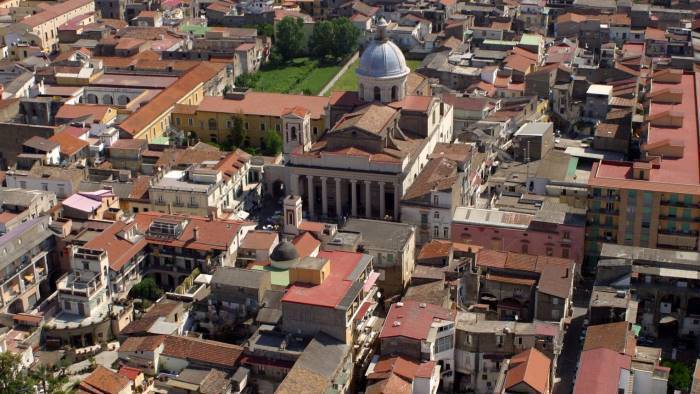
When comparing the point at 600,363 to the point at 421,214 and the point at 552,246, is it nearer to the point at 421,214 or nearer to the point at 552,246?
the point at 552,246

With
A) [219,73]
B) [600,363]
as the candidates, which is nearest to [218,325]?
[600,363]

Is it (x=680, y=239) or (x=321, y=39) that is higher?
(x=321, y=39)

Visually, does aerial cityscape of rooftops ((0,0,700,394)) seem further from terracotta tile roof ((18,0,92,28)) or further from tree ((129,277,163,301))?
terracotta tile roof ((18,0,92,28))

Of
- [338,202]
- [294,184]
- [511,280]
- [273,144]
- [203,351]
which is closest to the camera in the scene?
[203,351]

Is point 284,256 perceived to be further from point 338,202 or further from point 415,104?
point 415,104

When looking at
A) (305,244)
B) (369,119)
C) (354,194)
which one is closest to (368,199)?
(354,194)

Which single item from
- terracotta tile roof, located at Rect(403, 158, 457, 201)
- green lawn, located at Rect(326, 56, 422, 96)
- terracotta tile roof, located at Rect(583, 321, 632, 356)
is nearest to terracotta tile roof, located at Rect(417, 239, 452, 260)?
terracotta tile roof, located at Rect(403, 158, 457, 201)
